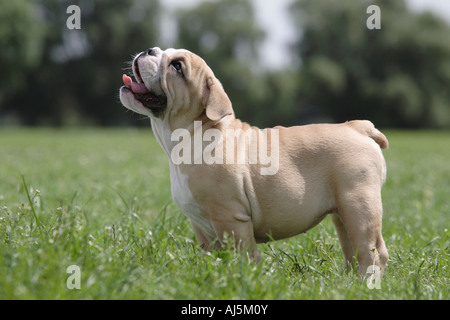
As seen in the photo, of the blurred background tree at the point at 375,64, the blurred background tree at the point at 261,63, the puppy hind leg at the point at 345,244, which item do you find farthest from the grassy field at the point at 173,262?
the blurred background tree at the point at 261,63

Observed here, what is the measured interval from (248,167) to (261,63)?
38620 millimetres

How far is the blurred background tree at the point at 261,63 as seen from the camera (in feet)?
121

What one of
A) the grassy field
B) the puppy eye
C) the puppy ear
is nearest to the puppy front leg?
the grassy field

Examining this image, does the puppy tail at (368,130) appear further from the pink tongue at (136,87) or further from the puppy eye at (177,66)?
the pink tongue at (136,87)


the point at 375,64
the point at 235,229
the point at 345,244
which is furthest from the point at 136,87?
the point at 375,64

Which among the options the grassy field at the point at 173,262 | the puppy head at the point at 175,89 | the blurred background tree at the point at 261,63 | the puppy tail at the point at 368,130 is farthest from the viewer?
the blurred background tree at the point at 261,63

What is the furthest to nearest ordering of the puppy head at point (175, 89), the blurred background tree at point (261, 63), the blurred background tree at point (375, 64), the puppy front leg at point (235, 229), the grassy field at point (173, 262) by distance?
1. the blurred background tree at point (261, 63)
2. the blurred background tree at point (375, 64)
3. the puppy head at point (175, 89)
4. the puppy front leg at point (235, 229)
5. the grassy field at point (173, 262)

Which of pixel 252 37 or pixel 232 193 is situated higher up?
pixel 252 37

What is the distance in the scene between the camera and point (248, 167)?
3027mm

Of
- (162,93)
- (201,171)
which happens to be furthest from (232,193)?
(162,93)

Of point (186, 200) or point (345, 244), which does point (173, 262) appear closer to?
point (186, 200)
